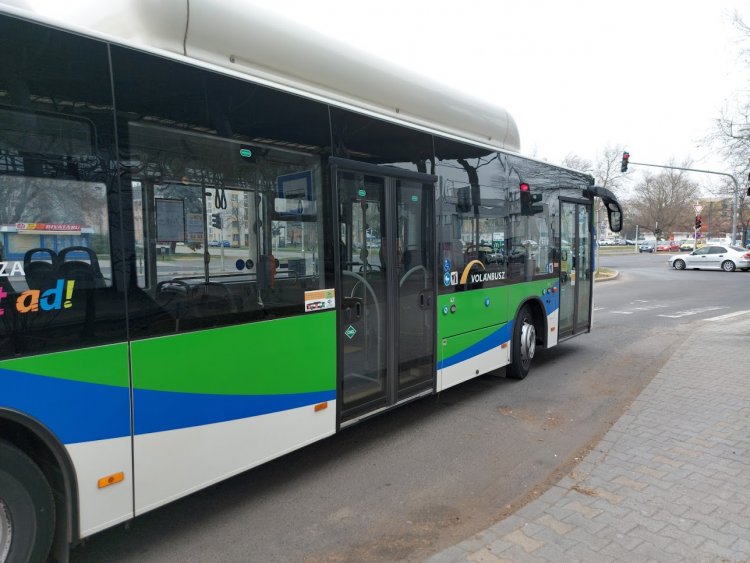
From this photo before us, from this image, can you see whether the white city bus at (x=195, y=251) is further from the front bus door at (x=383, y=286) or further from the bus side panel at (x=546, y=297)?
the bus side panel at (x=546, y=297)

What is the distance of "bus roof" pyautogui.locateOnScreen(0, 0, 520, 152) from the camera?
128 inches

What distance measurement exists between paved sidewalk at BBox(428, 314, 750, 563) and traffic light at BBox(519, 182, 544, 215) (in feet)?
8.66

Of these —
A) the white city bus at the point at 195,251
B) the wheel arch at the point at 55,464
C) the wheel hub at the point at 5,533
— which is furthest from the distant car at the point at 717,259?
the wheel hub at the point at 5,533

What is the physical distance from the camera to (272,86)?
3758 mm

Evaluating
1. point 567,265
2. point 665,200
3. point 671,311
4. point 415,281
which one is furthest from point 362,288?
point 665,200

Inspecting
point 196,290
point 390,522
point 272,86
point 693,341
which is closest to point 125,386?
point 196,290

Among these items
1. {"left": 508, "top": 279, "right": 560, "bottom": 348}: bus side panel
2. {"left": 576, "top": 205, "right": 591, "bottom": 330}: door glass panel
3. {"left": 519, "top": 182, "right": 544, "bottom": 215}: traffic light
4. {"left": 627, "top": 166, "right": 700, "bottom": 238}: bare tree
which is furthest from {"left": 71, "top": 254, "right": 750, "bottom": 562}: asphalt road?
{"left": 627, "top": 166, "right": 700, "bottom": 238}: bare tree

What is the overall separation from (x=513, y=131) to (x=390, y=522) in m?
5.18

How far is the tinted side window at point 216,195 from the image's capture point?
302 centimetres

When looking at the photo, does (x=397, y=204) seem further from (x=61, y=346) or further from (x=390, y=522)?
(x=61, y=346)

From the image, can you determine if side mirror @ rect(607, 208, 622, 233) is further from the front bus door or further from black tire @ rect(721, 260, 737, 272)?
black tire @ rect(721, 260, 737, 272)

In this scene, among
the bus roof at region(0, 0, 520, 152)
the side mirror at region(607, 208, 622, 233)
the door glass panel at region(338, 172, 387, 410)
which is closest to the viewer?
the bus roof at region(0, 0, 520, 152)

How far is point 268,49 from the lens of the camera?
387 cm

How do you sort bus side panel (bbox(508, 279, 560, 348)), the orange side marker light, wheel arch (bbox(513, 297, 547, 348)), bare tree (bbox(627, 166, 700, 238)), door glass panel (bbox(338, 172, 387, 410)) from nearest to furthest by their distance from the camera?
1. the orange side marker light
2. door glass panel (bbox(338, 172, 387, 410))
3. bus side panel (bbox(508, 279, 560, 348))
4. wheel arch (bbox(513, 297, 547, 348))
5. bare tree (bbox(627, 166, 700, 238))
